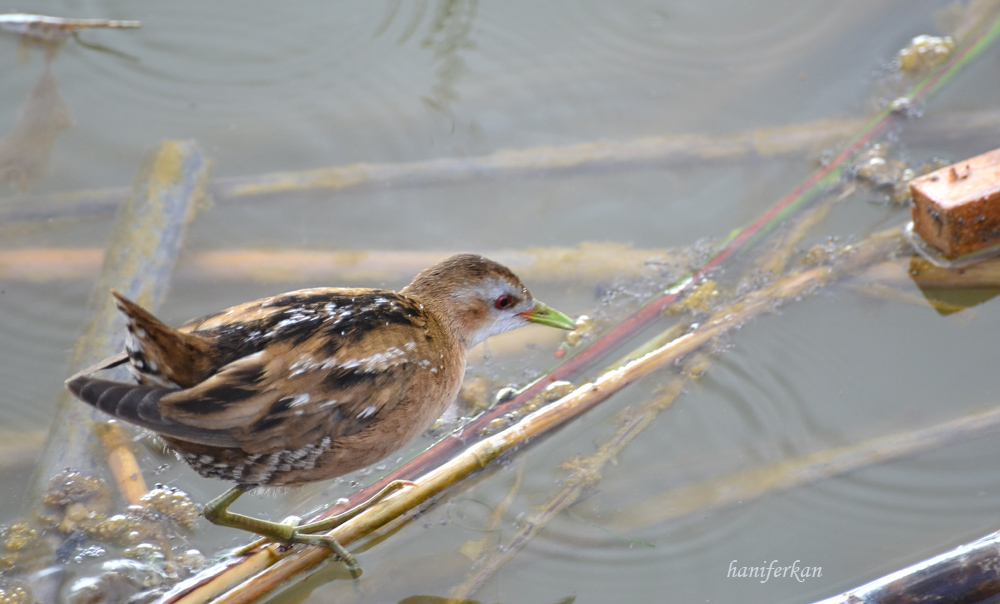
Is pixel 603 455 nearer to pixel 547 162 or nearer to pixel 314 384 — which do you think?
pixel 314 384

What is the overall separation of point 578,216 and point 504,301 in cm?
101

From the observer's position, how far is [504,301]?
11.8ft

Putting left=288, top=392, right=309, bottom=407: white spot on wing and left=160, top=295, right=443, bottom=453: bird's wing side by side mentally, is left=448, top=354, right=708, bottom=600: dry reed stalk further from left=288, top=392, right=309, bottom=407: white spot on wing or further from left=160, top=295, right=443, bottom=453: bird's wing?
left=288, top=392, right=309, bottom=407: white spot on wing

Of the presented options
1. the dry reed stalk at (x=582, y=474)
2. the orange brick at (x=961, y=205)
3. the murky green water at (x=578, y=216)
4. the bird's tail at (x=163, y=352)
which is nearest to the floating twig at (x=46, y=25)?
the murky green water at (x=578, y=216)

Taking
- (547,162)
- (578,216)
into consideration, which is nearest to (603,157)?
(547,162)

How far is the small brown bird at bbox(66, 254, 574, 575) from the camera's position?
2.63m

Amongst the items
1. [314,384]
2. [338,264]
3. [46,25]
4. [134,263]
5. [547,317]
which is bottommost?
[547,317]

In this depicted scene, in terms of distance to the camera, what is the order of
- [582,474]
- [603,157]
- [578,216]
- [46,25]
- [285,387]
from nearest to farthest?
[285,387] → [582,474] → [578,216] → [603,157] → [46,25]

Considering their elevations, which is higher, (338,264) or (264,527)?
(338,264)

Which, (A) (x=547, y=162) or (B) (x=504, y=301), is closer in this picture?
(B) (x=504, y=301)

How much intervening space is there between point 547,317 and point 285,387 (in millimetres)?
1301

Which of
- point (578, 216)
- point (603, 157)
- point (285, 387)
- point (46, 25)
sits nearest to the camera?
point (285, 387)

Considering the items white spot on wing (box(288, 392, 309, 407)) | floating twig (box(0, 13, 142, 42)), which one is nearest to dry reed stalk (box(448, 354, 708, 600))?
white spot on wing (box(288, 392, 309, 407))

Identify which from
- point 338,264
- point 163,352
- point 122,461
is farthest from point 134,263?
point 163,352
